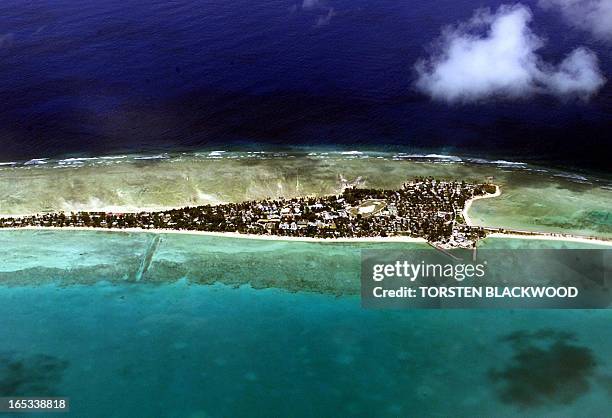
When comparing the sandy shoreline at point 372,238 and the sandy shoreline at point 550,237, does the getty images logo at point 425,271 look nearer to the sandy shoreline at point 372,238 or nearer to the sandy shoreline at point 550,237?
the sandy shoreline at point 372,238

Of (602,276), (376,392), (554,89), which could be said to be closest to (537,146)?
(554,89)

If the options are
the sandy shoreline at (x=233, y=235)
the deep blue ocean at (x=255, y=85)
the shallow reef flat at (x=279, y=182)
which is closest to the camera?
the sandy shoreline at (x=233, y=235)

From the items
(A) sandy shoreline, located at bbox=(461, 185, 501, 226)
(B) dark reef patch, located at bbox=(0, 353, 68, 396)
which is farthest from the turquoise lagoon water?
(A) sandy shoreline, located at bbox=(461, 185, 501, 226)

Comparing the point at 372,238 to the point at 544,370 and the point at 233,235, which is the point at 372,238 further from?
the point at 544,370

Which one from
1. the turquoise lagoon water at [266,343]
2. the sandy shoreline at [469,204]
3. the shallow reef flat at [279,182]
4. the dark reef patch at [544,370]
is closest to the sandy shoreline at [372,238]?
the turquoise lagoon water at [266,343]

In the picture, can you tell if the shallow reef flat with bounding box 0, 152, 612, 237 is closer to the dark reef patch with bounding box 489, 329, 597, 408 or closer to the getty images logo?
the getty images logo

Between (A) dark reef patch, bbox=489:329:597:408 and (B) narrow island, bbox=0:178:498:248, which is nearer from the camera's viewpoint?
(A) dark reef patch, bbox=489:329:597:408

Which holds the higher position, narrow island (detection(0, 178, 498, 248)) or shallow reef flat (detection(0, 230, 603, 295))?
narrow island (detection(0, 178, 498, 248))
